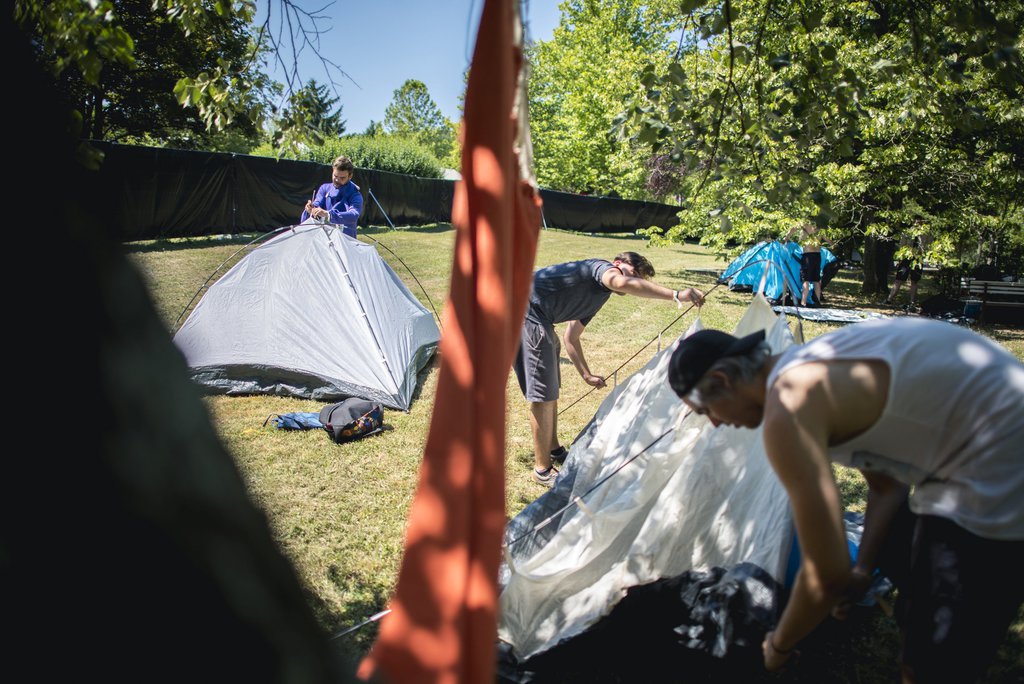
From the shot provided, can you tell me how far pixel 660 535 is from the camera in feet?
8.87

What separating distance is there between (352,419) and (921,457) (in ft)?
13.6

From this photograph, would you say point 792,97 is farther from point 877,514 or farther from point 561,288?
point 877,514

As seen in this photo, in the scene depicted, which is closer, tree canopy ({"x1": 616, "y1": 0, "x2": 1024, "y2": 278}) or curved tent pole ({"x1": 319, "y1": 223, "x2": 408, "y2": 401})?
tree canopy ({"x1": 616, "y1": 0, "x2": 1024, "y2": 278})

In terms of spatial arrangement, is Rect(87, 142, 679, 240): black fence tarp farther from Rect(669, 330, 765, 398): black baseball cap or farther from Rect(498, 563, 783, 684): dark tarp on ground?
Rect(669, 330, 765, 398): black baseball cap

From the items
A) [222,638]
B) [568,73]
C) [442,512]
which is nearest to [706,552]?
[442,512]

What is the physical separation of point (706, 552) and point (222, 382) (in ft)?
15.6

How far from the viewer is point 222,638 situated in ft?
2.00

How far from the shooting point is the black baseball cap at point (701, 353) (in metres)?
1.85

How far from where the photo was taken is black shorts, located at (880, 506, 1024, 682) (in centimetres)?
165

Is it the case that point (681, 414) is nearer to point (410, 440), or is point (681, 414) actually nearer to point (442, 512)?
point (442, 512)

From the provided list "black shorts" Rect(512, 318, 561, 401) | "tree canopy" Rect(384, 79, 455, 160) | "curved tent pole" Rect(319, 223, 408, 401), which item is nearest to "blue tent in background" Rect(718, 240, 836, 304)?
"curved tent pole" Rect(319, 223, 408, 401)

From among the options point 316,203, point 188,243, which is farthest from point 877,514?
point 188,243

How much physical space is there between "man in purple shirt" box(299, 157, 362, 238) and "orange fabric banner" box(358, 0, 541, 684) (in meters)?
6.23

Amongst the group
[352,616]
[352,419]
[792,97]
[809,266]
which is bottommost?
[352,616]
